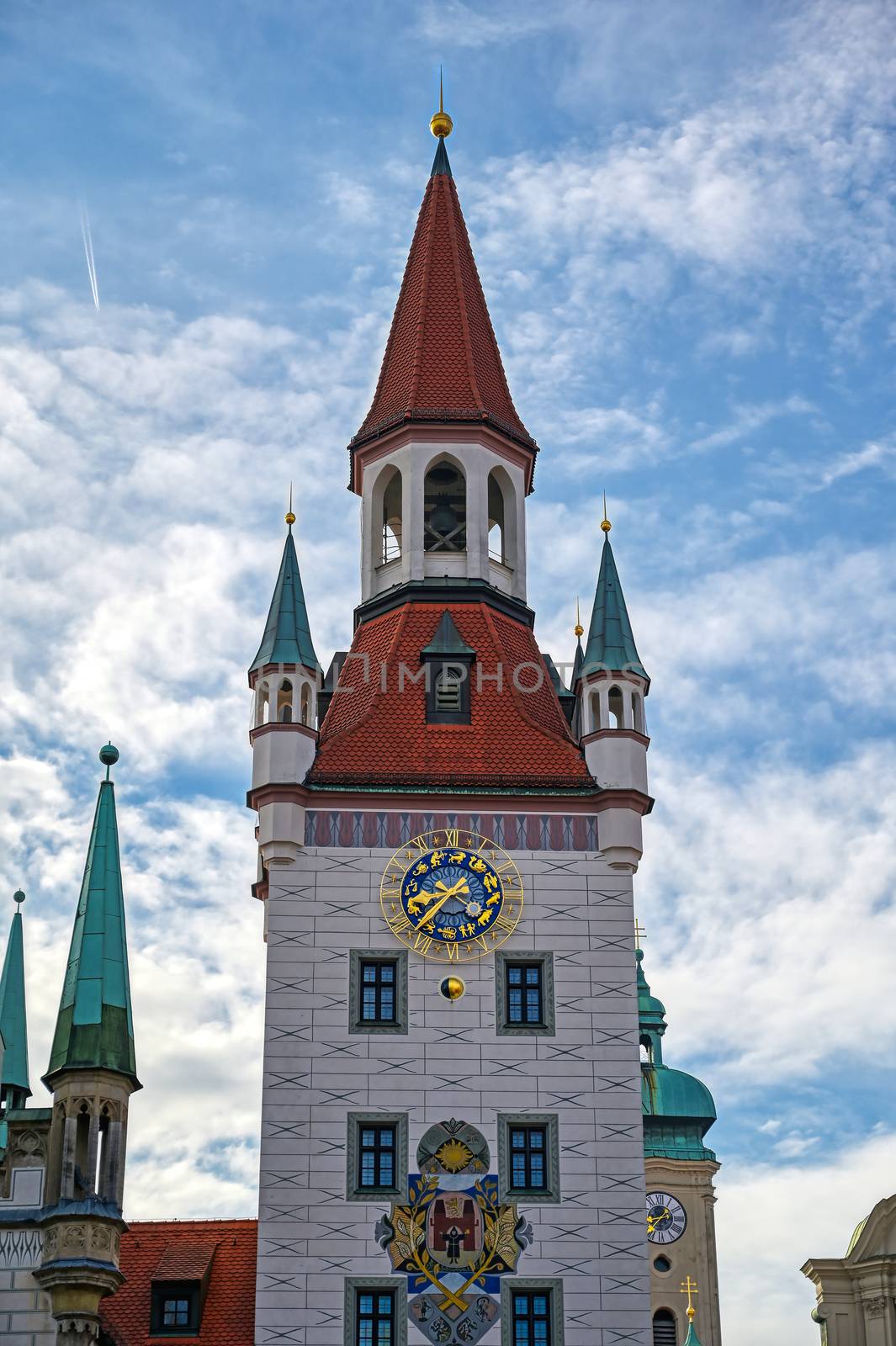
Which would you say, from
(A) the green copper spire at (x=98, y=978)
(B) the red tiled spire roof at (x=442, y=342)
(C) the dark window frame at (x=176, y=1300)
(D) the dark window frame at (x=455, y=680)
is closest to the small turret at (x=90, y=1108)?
(A) the green copper spire at (x=98, y=978)

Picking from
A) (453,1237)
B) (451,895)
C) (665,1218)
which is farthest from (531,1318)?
(665,1218)

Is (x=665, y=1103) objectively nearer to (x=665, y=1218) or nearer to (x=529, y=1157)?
(x=665, y=1218)

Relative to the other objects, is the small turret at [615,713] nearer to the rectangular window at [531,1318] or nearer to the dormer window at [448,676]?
the dormer window at [448,676]

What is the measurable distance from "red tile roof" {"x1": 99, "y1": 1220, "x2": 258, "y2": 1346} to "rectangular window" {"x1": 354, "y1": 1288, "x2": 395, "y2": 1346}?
202 centimetres

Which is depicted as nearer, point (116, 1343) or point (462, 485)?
point (116, 1343)

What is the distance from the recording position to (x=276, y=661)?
40.4 meters

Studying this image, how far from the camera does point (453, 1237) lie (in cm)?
3597

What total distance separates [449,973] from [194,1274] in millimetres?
6195

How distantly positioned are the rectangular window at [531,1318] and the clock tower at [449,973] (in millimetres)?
39

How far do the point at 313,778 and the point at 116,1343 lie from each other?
30.7ft

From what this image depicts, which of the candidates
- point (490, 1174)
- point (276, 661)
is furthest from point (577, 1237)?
point (276, 661)

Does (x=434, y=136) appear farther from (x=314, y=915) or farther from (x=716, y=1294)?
(x=716, y=1294)

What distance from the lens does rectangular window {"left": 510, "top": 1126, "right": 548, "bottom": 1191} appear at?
36500 millimetres

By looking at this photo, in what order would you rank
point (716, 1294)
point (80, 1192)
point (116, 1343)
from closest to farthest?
point (80, 1192) < point (116, 1343) < point (716, 1294)
